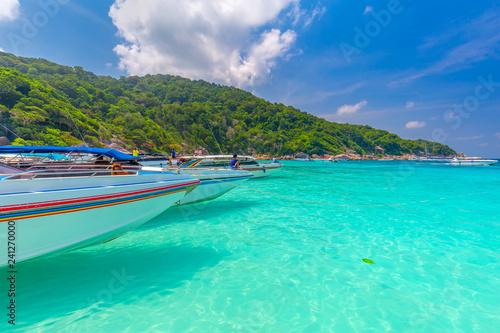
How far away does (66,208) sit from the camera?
3.68 meters

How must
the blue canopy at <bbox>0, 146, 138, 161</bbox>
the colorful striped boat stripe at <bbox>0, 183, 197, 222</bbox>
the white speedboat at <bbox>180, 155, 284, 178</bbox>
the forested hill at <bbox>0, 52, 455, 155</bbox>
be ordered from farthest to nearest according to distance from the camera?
the forested hill at <bbox>0, 52, 455, 155</bbox>, the white speedboat at <bbox>180, 155, 284, 178</bbox>, the blue canopy at <bbox>0, 146, 138, 161</bbox>, the colorful striped boat stripe at <bbox>0, 183, 197, 222</bbox>

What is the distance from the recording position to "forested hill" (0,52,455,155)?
43.2 meters

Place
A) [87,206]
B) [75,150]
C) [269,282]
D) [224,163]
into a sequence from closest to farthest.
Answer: [87,206], [269,282], [75,150], [224,163]

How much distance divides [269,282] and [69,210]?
4.02 meters

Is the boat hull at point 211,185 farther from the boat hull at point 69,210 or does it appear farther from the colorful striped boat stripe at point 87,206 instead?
the boat hull at point 69,210

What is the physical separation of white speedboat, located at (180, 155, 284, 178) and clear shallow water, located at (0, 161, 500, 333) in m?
6.29

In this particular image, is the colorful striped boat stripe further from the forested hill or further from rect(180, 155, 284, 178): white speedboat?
rect(180, 155, 284, 178): white speedboat

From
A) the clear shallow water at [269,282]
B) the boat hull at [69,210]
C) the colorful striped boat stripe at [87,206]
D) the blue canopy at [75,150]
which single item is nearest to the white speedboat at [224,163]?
the blue canopy at [75,150]

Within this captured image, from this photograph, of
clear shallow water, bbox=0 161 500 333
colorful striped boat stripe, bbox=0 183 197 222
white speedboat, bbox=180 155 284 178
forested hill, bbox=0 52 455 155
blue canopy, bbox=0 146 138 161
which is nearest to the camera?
colorful striped boat stripe, bbox=0 183 197 222

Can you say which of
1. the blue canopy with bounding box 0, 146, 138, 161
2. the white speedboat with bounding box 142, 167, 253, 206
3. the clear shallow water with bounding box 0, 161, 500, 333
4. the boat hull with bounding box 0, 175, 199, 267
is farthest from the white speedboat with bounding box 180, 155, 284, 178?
the boat hull with bounding box 0, 175, 199, 267

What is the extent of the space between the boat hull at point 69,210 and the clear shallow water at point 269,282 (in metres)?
1.05

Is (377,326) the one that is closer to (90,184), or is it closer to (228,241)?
(228,241)

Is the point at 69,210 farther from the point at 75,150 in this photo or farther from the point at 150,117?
the point at 150,117

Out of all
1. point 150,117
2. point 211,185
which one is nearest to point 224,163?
point 211,185
